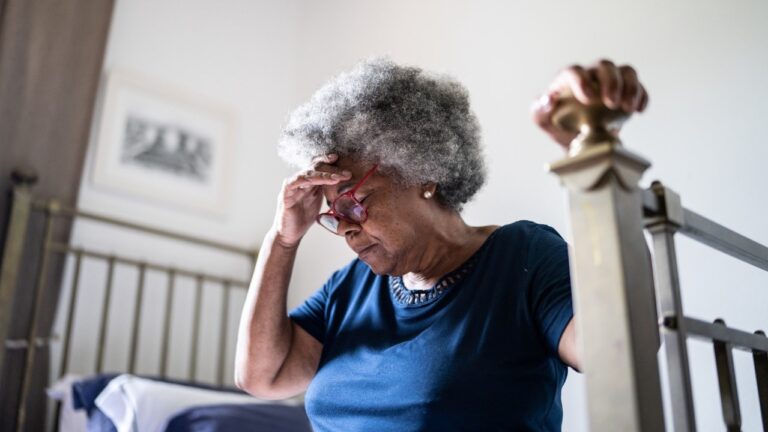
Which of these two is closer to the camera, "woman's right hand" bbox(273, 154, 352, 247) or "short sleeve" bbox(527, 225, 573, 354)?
"short sleeve" bbox(527, 225, 573, 354)

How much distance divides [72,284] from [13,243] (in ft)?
0.87

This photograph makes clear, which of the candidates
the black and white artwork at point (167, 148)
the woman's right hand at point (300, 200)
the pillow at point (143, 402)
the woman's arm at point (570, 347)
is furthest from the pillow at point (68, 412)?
the woman's arm at point (570, 347)

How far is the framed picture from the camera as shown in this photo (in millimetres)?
2543

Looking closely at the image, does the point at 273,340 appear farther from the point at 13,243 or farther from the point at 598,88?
the point at 13,243

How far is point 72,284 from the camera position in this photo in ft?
7.68

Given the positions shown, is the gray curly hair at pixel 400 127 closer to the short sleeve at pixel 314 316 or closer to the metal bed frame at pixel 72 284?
the short sleeve at pixel 314 316

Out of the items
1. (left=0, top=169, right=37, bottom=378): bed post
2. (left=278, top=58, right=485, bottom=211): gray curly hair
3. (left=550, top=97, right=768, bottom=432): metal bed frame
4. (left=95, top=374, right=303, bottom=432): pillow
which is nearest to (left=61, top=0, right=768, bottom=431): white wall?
(left=0, top=169, right=37, bottom=378): bed post

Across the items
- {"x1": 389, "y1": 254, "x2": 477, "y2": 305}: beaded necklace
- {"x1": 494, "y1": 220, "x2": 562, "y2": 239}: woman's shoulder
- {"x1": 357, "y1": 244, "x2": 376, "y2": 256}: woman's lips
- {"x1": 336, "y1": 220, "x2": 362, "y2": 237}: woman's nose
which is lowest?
{"x1": 389, "y1": 254, "x2": 477, "y2": 305}: beaded necklace

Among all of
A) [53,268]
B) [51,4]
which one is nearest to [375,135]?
[53,268]

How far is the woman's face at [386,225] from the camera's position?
1175 mm

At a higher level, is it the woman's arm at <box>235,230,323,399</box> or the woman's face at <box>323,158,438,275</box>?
the woman's face at <box>323,158,438,275</box>

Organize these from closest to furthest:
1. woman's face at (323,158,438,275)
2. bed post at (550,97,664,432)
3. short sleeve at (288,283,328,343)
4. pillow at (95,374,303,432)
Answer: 1. bed post at (550,97,664,432)
2. woman's face at (323,158,438,275)
3. short sleeve at (288,283,328,343)
4. pillow at (95,374,303,432)

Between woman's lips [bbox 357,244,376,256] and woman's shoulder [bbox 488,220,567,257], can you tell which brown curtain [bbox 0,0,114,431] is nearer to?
woman's lips [bbox 357,244,376,256]

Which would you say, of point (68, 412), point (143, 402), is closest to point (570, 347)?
point (143, 402)
